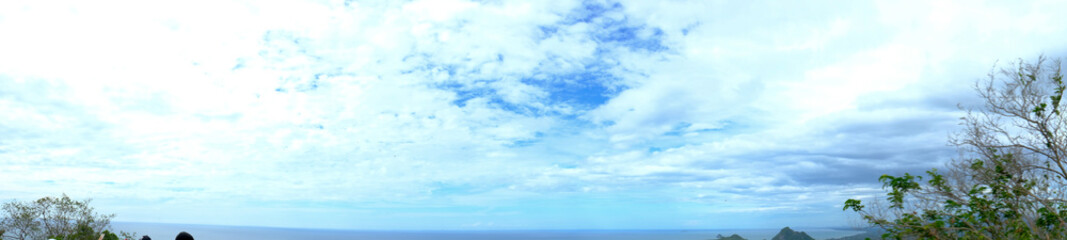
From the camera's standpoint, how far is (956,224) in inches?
581

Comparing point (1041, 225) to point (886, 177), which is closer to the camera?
point (1041, 225)

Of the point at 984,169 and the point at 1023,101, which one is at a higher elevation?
the point at 1023,101

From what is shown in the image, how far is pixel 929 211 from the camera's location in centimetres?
1516

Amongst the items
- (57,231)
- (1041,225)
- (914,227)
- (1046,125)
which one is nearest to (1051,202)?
(1041,225)

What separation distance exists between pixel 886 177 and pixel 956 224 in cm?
185

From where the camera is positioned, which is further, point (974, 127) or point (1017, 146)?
A: point (974, 127)

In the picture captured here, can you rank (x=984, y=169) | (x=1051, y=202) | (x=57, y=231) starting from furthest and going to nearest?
(x=57, y=231) < (x=984, y=169) < (x=1051, y=202)

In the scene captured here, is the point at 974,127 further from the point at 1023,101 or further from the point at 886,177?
the point at 886,177

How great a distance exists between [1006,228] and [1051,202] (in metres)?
1.09

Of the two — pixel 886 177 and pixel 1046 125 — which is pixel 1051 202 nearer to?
pixel 1046 125

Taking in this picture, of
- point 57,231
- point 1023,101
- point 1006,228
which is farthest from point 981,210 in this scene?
point 57,231

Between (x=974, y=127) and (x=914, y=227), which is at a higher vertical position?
(x=974, y=127)

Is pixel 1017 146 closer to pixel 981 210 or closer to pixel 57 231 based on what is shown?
pixel 981 210

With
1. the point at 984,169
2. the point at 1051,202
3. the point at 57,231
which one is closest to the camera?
the point at 1051,202
